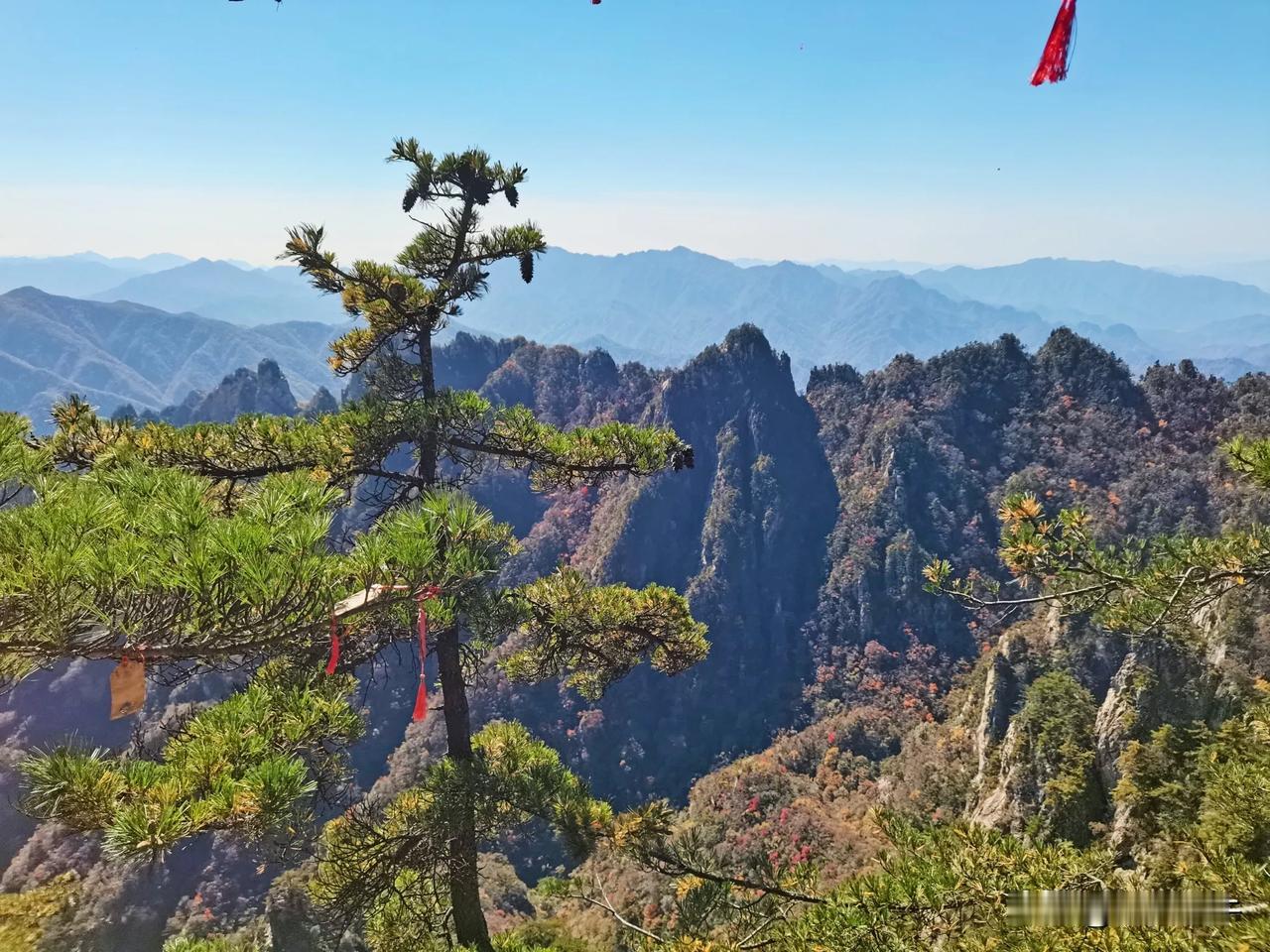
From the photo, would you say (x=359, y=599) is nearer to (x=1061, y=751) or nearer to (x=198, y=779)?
(x=198, y=779)

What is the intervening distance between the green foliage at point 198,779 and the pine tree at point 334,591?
12 millimetres

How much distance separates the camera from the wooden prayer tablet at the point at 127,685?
7.29 ft

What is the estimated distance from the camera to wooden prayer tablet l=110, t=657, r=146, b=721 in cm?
222

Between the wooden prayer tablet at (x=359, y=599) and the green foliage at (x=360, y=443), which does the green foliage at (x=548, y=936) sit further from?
the wooden prayer tablet at (x=359, y=599)

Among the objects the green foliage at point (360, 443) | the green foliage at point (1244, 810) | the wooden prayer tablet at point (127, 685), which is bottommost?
the green foliage at point (1244, 810)

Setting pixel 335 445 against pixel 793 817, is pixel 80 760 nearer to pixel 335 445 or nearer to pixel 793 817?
pixel 335 445

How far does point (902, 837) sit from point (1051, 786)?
501 inches

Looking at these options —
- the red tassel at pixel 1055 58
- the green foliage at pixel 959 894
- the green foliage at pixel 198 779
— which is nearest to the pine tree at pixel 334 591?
the green foliage at pixel 198 779

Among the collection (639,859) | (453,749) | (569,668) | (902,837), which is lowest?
(639,859)

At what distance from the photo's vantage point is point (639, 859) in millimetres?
4676

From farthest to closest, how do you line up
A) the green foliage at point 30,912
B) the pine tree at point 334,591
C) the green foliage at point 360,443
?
1. the green foliage at point 30,912
2. the green foliage at point 360,443
3. the pine tree at point 334,591

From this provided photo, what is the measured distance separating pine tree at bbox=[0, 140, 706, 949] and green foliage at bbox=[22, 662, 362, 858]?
0.01 meters

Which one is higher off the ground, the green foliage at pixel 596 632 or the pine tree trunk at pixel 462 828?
the green foliage at pixel 596 632

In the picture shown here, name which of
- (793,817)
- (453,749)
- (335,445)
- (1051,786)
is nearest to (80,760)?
(335,445)
